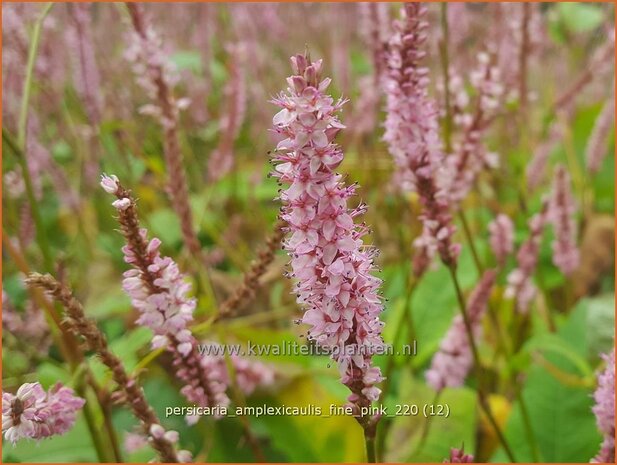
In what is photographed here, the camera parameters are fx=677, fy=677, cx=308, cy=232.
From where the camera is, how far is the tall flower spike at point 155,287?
473 mm

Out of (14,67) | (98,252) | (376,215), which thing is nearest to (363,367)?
(376,215)

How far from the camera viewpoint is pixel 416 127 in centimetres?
68

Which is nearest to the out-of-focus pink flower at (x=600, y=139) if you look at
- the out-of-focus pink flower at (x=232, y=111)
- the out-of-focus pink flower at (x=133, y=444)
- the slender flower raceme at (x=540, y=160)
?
the slender flower raceme at (x=540, y=160)

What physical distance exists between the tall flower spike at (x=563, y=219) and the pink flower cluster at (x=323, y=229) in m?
0.63

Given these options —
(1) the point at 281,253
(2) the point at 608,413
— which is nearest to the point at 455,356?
(2) the point at 608,413

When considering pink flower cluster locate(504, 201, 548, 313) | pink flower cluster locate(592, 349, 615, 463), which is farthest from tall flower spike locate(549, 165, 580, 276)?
A: pink flower cluster locate(592, 349, 615, 463)

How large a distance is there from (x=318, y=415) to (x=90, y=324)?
0.56m

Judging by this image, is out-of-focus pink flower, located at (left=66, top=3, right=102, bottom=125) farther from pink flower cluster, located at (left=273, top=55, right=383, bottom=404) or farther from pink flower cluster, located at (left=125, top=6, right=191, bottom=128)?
pink flower cluster, located at (left=273, top=55, right=383, bottom=404)

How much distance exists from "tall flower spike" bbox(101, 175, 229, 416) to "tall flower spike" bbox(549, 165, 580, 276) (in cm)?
66

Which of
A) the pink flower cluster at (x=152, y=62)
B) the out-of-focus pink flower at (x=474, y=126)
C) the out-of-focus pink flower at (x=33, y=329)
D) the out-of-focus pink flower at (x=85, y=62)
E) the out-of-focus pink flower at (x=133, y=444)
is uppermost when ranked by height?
the out-of-focus pink flower at (x=85, y=62)

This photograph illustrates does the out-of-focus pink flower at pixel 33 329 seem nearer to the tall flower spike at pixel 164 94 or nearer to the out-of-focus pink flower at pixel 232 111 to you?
the tall flower spike at pixel 164 94

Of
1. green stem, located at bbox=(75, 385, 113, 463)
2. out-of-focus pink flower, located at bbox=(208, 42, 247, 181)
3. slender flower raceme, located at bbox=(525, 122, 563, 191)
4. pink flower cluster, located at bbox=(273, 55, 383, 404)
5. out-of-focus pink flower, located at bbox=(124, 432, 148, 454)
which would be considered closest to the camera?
pink flower cluster, located at bbox=(273, 55, 383, 404)

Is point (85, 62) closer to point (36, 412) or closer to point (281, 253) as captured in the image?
point (281, 253)

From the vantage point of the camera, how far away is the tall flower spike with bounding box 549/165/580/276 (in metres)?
1.01
